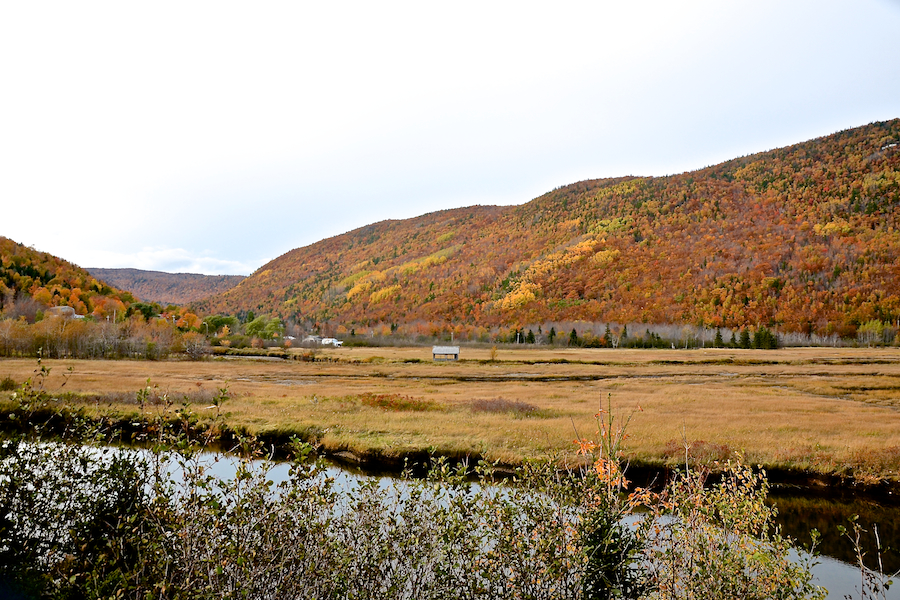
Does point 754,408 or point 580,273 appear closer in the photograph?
point 754,408

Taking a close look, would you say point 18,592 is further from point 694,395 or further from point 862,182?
point 862,182

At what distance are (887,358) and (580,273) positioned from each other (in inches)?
4206

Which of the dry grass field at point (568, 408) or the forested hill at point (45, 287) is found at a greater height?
the forested hill at point (45, 287)

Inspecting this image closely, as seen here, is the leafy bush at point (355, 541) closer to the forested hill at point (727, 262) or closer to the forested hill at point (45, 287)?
the forested hill at point (45, 287)

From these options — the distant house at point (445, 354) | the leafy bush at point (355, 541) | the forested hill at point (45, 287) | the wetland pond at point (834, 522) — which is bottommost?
the distant house at point (445, 354)

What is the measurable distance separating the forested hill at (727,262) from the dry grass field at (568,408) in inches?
2867

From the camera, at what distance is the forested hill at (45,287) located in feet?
261

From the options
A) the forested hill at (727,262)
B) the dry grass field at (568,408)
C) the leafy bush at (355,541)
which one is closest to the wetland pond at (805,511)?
the leafy bush at (355,541)

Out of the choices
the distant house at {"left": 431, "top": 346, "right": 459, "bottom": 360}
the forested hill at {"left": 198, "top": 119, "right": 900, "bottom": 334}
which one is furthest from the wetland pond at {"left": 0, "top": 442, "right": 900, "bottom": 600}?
the forested hill at {"left": 198, "top": 119, "right": 900, "bottom": 334}

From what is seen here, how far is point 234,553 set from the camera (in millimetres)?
4488

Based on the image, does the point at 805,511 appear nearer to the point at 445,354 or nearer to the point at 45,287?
the point at 445,354

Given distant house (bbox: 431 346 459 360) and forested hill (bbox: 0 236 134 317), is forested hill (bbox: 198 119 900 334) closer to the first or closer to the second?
distant house (bbox: 431 346 459 360)

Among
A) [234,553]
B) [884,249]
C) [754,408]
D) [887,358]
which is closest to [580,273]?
[884,249]

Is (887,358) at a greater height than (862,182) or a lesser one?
lesser
